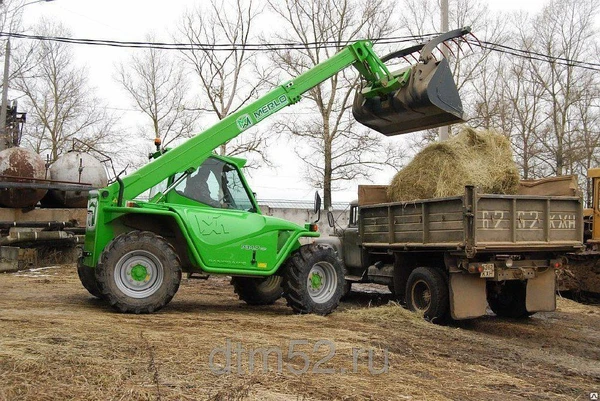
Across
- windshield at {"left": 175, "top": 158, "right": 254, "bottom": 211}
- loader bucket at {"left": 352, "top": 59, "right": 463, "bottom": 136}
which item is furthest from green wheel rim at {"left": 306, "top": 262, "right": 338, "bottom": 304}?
loader bucket at {"left": 352, "top": 59, "right": 463, "bottom": 136}

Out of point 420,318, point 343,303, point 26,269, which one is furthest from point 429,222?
point 26,269

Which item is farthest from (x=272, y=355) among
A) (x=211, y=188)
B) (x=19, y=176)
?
(x=19, y=176)

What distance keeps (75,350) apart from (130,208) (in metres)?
3.14

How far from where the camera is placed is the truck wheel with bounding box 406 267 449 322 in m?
9.63

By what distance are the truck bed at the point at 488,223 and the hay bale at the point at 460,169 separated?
15.5 inches

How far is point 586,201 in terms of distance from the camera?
14.2 metres

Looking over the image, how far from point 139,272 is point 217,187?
182cm

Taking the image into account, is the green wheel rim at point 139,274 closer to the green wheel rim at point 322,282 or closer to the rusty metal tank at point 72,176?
the green wheel rim at point 322,282

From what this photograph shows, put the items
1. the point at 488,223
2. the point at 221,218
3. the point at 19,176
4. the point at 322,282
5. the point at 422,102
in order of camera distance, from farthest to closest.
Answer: the point at 19,176
the point at 322,282
the point at 422,102
the point at 488,223
the point at 221,218

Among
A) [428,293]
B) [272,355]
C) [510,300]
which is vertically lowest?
[272,355]

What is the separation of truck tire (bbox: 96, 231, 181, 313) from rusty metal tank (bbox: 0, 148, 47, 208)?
1012 cm

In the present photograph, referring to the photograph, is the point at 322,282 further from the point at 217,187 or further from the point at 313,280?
Answer: the point at 217,187

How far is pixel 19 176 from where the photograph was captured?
56.5 feet

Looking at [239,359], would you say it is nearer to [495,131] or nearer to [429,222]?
[429,222]
